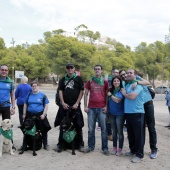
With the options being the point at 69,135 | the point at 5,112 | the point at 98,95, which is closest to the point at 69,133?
the point at 69,135

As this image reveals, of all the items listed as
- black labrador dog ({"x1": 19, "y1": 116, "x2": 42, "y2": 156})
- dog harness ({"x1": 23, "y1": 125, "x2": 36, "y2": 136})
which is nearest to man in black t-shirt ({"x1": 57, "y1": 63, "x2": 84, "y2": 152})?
black labrador dog ({"x1": 19, "y1": 116, "x2": 42, "y2": 156})

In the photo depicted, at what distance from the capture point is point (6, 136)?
5152 mm

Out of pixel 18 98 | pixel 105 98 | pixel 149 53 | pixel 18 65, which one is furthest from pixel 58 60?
pixel 105 98

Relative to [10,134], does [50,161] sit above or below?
below

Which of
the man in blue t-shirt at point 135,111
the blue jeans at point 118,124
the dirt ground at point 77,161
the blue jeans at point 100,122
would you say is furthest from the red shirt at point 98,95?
the dirt ground at point 77,161

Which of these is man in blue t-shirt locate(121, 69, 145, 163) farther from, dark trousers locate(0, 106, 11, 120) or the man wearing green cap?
dark trousers locate(0, 106, 11, 120)

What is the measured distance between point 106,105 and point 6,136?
237 centimetres

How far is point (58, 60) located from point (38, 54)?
11.5m

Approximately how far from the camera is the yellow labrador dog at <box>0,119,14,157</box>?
16.8 ft

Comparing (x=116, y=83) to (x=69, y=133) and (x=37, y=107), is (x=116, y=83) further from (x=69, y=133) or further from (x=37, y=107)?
(x=37, y=107)

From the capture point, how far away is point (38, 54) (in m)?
47.9

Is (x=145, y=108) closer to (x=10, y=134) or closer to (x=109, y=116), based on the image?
(x=109, y=116)

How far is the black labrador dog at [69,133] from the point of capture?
527 cm

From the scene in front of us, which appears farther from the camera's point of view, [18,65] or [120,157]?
[18,65]
